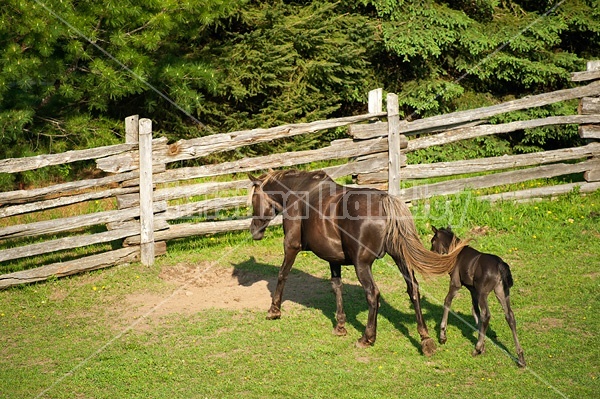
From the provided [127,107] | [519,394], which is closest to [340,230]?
[519,394]

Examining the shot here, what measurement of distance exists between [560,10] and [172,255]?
31.9ft

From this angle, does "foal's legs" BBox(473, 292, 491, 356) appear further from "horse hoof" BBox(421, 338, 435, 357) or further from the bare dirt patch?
the bare dirt patch

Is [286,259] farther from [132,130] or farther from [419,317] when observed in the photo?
[132,130]

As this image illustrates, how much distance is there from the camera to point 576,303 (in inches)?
349

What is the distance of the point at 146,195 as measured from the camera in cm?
1074

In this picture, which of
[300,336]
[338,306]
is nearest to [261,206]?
[338,306]

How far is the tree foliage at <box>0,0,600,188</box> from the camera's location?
12.4 meters

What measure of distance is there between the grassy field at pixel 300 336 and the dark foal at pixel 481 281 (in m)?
0.26

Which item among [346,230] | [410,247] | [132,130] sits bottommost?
[410,247]

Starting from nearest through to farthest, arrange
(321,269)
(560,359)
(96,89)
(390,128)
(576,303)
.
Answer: (560,359)
(576,303)
(321,269)
(390,128)
(96,89)

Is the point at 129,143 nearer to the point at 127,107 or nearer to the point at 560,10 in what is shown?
the point at 127,107

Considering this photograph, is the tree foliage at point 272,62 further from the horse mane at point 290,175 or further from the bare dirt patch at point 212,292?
the horse mane at point 290,175

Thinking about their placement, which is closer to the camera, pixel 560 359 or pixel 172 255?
pixel 560 359

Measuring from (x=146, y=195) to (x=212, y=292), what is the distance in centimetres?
202
